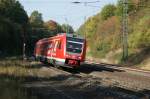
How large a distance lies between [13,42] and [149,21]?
4722 centimetres

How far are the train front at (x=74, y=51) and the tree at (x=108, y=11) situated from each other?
68.3m

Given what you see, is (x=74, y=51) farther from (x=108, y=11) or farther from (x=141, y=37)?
(x=108, y=11)

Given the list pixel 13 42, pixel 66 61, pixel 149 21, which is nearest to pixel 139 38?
pixel 149 21

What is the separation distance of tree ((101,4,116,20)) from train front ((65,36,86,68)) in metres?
68.3

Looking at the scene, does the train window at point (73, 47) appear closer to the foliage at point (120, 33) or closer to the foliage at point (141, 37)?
the foliage at point (120, 33)

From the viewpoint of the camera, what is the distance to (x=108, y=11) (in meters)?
108

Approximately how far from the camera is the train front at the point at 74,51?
127ft

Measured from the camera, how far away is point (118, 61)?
227 feet

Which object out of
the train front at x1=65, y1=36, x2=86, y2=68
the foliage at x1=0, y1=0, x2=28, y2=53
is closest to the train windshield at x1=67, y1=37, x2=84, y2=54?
the train front at x1=65, y1=36, x2=86, y2=68

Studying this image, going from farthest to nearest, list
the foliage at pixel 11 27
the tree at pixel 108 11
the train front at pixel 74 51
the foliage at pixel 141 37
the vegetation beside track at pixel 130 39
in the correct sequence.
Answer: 1. the tree at pixel 108 11
2. the foliage at pixel 11 27
3. the foliage at pixel 141 37
4. the vegetation beside track at pixel 130 39
5. the train front at pixel 74 51

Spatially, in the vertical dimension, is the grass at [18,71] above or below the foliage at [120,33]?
below

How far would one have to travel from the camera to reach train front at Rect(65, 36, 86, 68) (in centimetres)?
3872

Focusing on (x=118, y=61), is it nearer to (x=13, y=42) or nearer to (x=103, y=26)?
(x=103, y=26)

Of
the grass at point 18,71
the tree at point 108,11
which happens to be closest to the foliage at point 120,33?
the tree at point 108,11
